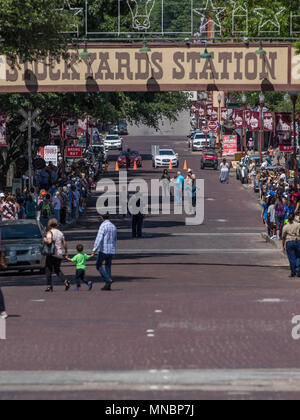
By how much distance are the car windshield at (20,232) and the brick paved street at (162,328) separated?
111 centimetres

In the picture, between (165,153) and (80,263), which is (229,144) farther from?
(80,263)

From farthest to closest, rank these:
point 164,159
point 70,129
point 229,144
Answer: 1. point 229,144
2. point 164,159
3. point 70,129

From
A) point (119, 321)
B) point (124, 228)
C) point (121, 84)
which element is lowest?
point (124, 228)

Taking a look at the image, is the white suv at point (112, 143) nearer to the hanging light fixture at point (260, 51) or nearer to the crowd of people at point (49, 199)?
the crowd of people at point (49, 199)

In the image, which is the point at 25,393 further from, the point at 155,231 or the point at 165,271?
the point at 155,231

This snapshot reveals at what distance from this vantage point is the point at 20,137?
5266 cm

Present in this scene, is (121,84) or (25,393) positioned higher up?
(121,84)

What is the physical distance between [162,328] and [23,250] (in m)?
10.9

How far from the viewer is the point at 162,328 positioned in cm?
1524

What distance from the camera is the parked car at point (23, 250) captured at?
2550 cm

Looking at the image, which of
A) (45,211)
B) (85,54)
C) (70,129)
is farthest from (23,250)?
(70,129)

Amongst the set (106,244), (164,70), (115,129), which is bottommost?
(115,129)
